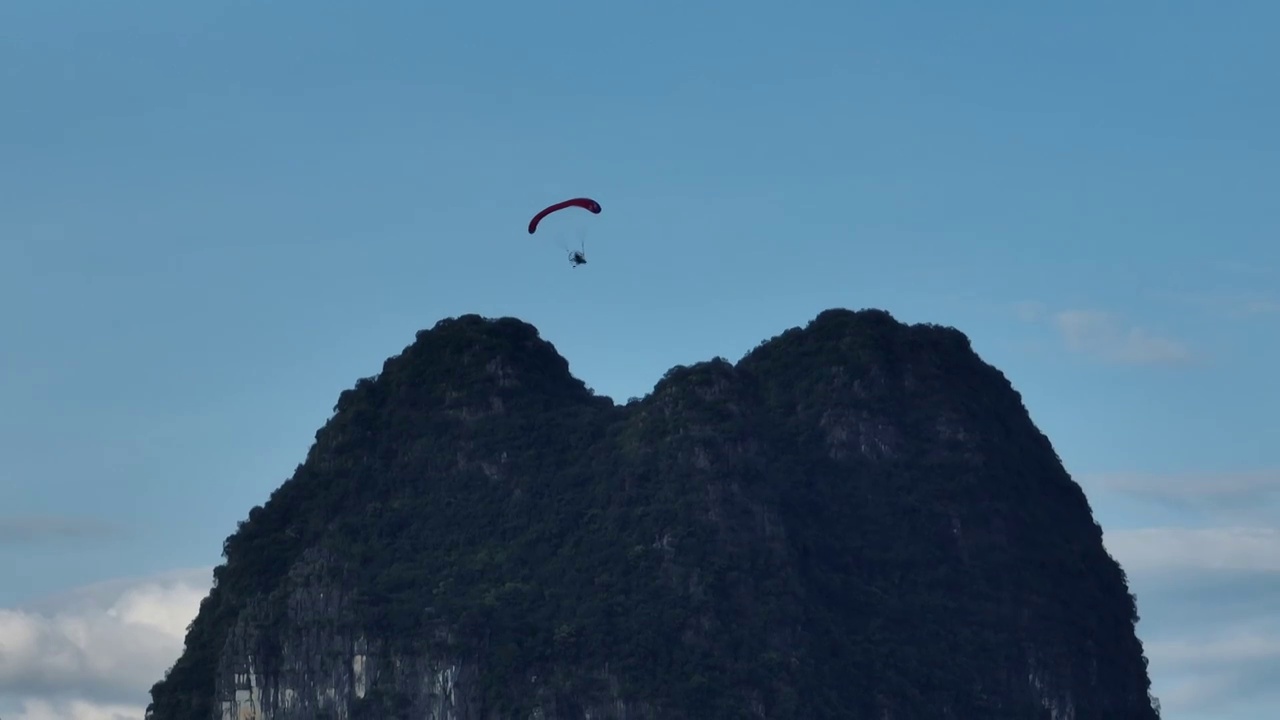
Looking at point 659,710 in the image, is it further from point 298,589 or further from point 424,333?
point 424,333

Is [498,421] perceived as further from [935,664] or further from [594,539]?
[935,664]

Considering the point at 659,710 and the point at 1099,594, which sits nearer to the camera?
the point at 659,710

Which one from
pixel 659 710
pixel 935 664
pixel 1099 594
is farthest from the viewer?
pixel 1099 594

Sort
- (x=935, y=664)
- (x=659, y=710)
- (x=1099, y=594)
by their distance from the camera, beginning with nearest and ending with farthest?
1. (x=659, y=710)
2. (x=935, y=664)
3. (x=1099, y=594)

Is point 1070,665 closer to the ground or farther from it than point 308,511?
closer to the ground

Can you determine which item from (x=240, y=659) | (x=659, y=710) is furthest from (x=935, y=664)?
(x=240, y=659)

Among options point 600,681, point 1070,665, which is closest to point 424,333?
point 600,681

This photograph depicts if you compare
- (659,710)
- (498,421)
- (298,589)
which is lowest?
(659,710)
